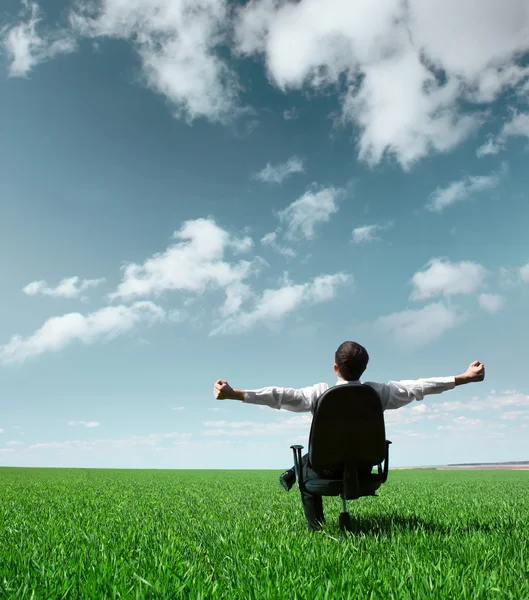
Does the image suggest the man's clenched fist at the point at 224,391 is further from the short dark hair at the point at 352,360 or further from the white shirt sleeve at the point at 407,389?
the white shirt sleeve at the point at 407,389

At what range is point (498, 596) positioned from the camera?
3566 mm

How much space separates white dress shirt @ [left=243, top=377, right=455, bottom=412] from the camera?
5969 millimetres

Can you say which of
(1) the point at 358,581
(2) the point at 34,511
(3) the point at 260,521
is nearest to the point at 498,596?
(1) the point at 358,581

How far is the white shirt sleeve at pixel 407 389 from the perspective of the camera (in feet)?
20.2

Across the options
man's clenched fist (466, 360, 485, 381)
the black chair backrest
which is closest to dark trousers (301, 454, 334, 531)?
the black chair backrest

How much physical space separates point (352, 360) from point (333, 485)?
1.41m

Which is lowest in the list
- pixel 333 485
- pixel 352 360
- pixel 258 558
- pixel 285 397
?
pixel 258 558

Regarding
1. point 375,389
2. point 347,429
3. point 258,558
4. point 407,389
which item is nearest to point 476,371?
point 407,389

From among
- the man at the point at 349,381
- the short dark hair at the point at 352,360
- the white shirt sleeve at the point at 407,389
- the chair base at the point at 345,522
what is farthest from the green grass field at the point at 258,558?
the short dark hair at the point at 352,360

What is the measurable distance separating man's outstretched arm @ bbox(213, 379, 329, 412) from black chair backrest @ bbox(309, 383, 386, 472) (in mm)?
248

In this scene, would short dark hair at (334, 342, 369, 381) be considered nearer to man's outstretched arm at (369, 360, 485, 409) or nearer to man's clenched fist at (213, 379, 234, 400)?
man's outstretched arm at (369, 360, 485, 409)

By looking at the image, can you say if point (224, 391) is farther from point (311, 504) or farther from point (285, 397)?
point (311, 504)

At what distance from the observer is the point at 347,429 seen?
228 inches

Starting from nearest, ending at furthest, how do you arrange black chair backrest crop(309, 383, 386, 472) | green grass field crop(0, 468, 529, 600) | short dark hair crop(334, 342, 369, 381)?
green grass field crop(0, 468, 529, 600) → black chair backrest crop(309, 383, 386, 472) → short dark hair crop(334, 342, 369, 381)
